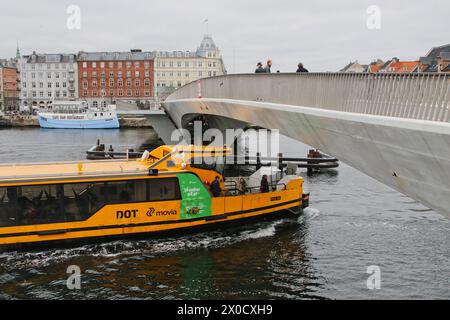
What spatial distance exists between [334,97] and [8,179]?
10821 mm

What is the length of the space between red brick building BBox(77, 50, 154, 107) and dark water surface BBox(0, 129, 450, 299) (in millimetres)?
105948

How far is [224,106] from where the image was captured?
25812 millimetres

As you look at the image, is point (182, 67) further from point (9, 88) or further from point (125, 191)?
point (125, 191)

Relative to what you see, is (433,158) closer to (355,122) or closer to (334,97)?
(355,122)

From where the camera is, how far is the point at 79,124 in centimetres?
9381

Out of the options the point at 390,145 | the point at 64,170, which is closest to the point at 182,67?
the point at 64,170

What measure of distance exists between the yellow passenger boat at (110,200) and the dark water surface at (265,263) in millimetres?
541

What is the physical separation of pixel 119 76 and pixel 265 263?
11248 cm

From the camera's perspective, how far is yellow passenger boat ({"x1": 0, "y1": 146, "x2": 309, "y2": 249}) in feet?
57.9

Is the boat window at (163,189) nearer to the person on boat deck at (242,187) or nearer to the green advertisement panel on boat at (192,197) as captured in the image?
the green advertisement panel on boat at (192,197)

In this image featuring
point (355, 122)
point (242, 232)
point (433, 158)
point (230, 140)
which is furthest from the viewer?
point (230, 140)

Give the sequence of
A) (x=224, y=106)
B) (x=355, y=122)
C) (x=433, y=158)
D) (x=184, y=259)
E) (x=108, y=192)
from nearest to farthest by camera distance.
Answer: (x=433, y=158) → (x=355, y=122) → (x=184, y=259) → (x=108, y=192) → (x=224, y=106)

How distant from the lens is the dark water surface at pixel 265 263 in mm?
14633
